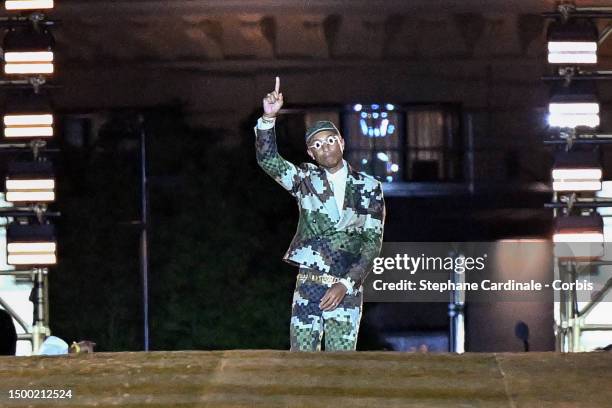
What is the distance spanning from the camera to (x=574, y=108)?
24.1ft

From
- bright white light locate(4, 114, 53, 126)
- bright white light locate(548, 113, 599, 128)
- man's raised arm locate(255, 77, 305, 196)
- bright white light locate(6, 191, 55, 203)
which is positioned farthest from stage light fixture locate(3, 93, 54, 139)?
man's raised arm locate(255, 77, 305, 196)

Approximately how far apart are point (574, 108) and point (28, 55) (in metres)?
3.13

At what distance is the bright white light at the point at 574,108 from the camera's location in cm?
734

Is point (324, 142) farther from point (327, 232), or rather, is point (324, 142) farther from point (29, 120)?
point (29, 120)

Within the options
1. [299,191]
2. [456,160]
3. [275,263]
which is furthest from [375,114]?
[299,191]

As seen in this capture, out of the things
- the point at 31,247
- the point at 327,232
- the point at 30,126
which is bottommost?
the point at 31,247

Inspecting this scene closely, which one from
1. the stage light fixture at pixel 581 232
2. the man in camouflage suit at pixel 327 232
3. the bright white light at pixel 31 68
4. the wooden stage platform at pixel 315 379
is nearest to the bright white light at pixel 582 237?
the stage light fixture at pixel 581 232

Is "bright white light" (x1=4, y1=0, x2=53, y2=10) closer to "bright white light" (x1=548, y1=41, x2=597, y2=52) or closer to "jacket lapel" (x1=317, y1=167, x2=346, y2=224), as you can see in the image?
"bright white light" (x1=548, y1=41, x2=597, y2=52)

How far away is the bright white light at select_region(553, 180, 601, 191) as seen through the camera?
740 cm

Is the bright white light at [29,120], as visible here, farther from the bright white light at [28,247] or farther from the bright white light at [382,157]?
the bright white light at [382,157]

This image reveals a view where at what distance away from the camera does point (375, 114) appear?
29.9 ft

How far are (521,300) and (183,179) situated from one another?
95.5 inches

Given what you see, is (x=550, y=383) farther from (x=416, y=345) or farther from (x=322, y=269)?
(x=416, y=345)

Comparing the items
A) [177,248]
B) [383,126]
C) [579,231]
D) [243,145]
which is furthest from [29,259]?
[579,231]
